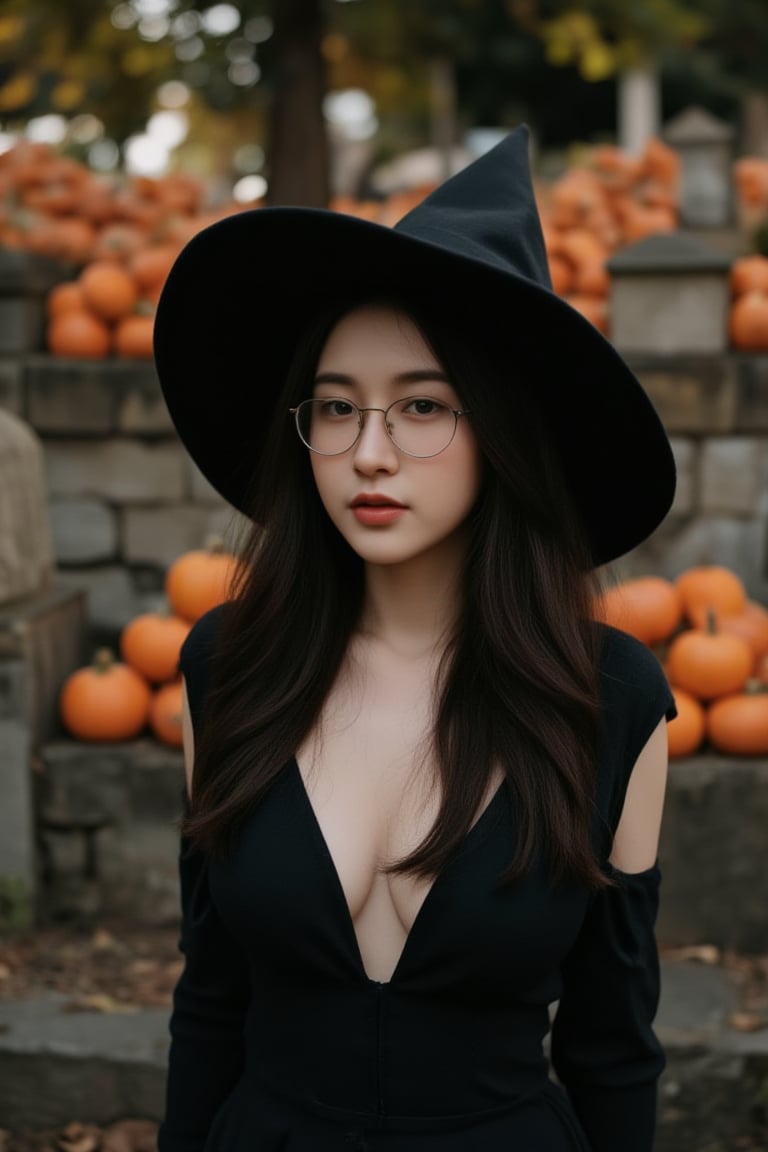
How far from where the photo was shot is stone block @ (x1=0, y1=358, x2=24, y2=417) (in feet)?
16.9

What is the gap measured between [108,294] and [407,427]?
12.7ft

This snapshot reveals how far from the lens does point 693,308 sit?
4.99 meters

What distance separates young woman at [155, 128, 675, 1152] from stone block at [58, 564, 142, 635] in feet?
10.9

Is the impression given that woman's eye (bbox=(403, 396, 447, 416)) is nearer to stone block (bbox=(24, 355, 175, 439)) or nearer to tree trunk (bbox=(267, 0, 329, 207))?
stone block (bbox=(24, 355, 175, 439))

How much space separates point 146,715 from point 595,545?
2.26m

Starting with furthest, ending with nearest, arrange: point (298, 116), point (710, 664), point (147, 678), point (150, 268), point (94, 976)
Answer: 1. point (298, 116)
2. point (150, 268)
3. point (147, 678)
4. point (710, 664)
5. point (94, 976)

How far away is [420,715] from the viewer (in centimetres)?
183

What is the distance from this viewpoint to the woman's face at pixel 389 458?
65.2 inches

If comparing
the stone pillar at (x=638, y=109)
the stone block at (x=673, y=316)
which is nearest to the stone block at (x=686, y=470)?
the stone block at (x=673, y=316)

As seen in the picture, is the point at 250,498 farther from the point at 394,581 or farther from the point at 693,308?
the point at 693,308

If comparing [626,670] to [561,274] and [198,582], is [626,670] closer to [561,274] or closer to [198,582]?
[198,582]

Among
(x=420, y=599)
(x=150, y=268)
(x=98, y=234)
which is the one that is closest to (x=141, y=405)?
(x=150, y=268)

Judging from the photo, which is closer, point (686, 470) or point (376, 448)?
point (376, 448)

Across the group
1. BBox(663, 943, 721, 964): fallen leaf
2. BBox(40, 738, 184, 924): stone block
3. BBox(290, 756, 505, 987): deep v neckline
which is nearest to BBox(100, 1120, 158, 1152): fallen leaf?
BBox(40, 738, 184, 924): stone block
